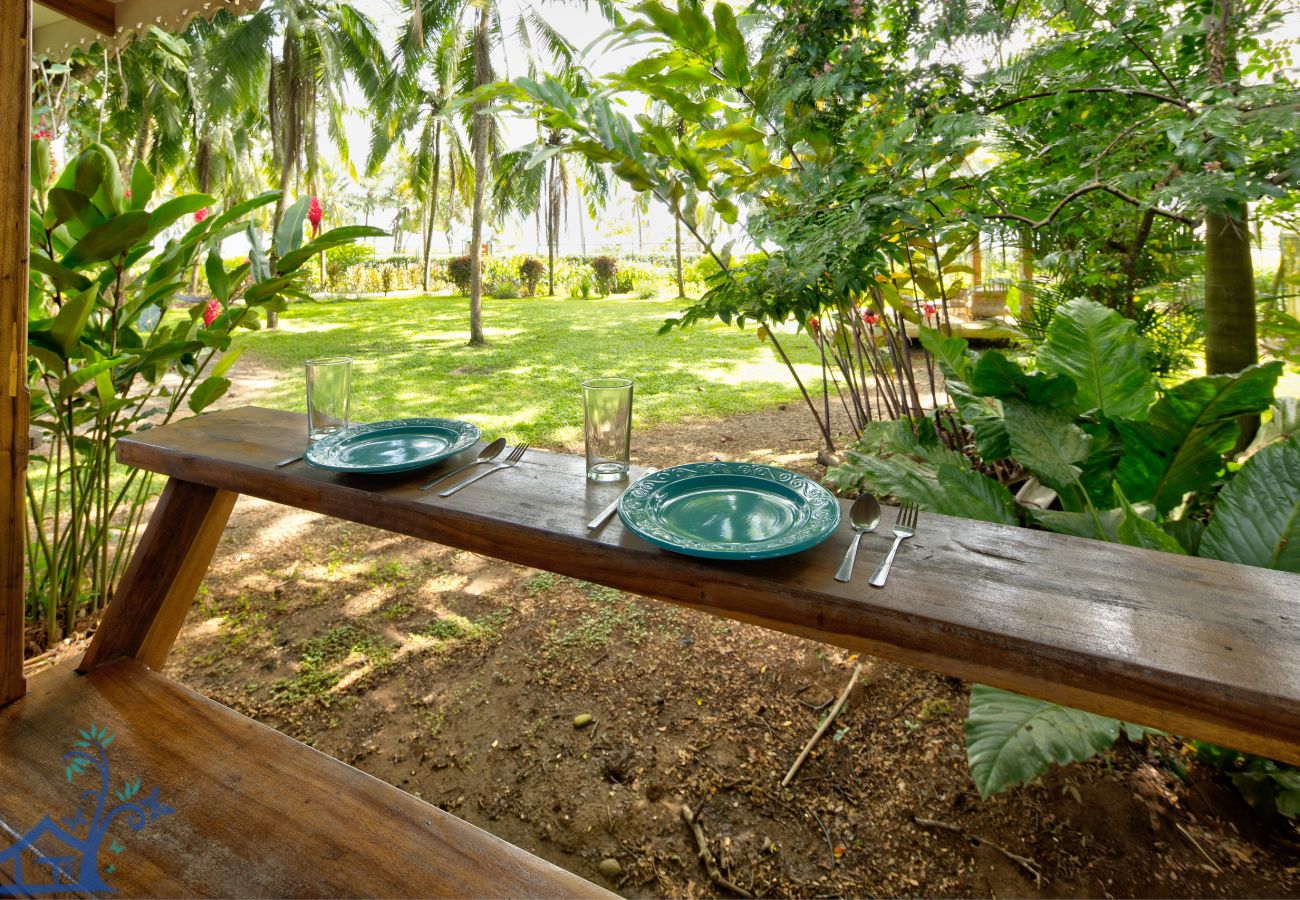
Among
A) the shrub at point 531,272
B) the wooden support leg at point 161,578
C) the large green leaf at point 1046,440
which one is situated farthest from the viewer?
the shrub at point 531,272

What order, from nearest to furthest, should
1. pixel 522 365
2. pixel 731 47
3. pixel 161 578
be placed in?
pixel 161 578
pixel 731 47
pixel 522 365

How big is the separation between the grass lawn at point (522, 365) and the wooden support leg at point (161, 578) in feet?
7.91

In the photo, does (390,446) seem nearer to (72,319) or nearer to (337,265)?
(72,319)

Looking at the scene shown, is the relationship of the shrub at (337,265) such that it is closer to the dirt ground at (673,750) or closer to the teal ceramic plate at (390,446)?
the dirt ground at (673,750)

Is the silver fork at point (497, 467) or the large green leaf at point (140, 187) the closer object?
the silver fork at point (497, 467)

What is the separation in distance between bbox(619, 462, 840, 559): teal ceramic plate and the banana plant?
94cm

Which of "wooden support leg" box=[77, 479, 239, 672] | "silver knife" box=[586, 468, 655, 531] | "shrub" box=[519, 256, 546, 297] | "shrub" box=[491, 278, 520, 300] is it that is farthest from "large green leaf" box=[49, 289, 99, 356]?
"shrub" box=[519, 256, 546, 297]

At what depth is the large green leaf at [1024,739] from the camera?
1.07 meters

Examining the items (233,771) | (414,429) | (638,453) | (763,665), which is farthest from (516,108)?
(638,453)

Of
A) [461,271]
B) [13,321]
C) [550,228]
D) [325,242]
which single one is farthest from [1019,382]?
[550,228]

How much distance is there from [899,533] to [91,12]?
2356 mm

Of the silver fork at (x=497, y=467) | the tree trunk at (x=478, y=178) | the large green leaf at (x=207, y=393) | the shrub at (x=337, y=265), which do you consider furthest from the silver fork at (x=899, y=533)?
the shrub at (x=337, y=265)

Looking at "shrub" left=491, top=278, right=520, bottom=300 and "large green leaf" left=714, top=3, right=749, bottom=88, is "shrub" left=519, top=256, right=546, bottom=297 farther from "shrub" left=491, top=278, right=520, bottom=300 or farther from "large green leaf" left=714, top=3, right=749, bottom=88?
"large green leaf" left=714, top=3, right=749, bottom=88

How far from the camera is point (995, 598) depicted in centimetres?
69
